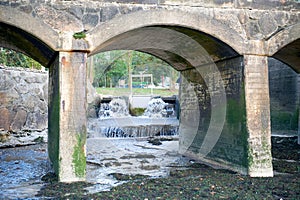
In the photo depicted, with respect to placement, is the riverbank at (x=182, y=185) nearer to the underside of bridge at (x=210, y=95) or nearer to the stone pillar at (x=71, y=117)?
the stone pillar at (x=71, y=117)

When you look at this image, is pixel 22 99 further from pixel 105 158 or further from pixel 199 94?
pixel 199 94

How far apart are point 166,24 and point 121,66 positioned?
2444cm

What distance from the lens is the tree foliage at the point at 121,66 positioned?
1067 inches

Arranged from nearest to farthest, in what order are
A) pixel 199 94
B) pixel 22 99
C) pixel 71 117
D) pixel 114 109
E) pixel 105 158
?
1. pixel 71 117
2. pixel 199 94
3. pixel 105 158
4. pixel 22 99
5. pixel 114 109

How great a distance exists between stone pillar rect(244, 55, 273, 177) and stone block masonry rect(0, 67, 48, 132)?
24.0 feet

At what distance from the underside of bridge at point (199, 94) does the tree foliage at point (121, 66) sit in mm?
17093

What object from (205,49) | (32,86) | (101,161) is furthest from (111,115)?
(205,49)

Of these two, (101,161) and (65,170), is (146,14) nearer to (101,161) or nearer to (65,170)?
(65,170)

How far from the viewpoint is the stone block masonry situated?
10578 mm

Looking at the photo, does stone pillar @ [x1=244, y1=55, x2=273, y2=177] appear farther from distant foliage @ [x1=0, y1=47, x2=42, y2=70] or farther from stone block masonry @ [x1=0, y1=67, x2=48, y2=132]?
distant foliage @ [x1=0, y1=47, x2=42, y2=70]

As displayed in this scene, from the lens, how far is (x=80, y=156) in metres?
5.78

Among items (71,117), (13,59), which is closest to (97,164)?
(71,117)

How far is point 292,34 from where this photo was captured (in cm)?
656

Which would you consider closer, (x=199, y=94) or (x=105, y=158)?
(x=199, y=94)
